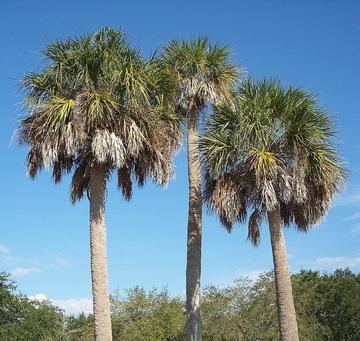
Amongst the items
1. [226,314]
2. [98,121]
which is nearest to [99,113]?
[98,121]

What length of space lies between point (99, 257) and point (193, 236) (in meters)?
3.17

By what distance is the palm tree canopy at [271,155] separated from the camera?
12.3m

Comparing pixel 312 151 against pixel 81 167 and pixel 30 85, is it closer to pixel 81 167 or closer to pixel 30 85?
pixel 81 167

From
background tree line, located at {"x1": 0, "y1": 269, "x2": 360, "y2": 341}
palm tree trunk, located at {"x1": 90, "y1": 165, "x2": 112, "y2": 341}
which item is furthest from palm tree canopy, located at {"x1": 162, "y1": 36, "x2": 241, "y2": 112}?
background tree line, located at {"x1": 0, "y1": 269, "x2": 360, "y2": 341}

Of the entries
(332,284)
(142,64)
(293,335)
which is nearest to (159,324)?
(332,284)

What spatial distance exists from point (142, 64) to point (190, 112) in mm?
2860

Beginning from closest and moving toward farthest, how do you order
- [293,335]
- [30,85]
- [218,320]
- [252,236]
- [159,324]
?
[293,335], [30,85], [252,236], [218,320], [159,324]

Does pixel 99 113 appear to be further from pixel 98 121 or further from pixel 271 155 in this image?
pixel 271 155

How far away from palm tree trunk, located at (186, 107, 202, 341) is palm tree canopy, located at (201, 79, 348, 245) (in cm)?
47

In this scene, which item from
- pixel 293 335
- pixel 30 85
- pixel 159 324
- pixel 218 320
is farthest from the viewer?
pixel 159 324

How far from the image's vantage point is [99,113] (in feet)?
37.1

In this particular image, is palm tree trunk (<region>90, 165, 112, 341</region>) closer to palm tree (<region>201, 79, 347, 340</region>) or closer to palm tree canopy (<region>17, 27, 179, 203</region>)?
palm tree canopy (<region>17, 27, 179, 203</region>)

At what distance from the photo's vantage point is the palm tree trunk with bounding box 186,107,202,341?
12289 mm

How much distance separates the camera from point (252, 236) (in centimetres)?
1421
